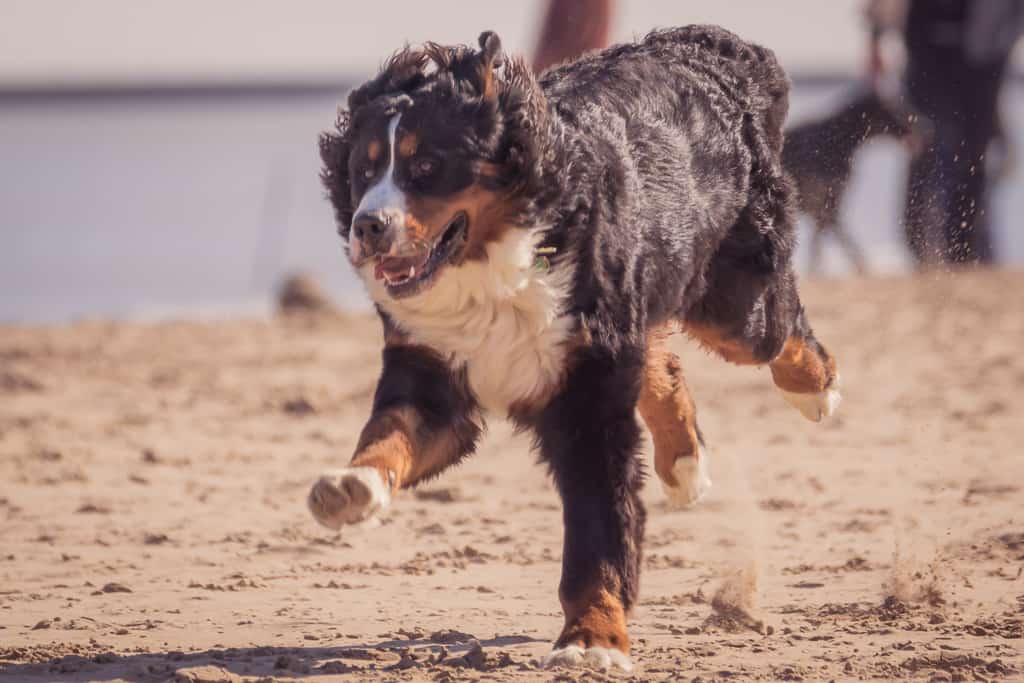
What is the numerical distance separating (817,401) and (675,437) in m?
0.75

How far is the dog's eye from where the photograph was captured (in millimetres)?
4996

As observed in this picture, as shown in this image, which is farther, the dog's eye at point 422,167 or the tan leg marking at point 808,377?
the tan leg marking at point 808,377

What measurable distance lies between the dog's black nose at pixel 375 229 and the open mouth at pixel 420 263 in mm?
91

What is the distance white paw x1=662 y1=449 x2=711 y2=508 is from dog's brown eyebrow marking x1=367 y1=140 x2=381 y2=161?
195cm

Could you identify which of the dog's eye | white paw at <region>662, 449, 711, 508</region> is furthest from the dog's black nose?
white paw at <region>662, 449, 711, 508</region>

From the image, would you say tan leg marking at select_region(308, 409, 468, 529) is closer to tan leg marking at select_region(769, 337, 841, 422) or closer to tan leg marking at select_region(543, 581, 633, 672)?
tan leg marking at select_region(543, 581, 633, 672)

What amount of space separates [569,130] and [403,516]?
2.18 metres

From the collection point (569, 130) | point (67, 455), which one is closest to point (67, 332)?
point (67, 455)

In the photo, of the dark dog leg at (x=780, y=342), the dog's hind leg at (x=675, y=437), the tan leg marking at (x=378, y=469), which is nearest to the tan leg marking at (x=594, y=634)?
the tan leg marking at (x=378, y=469)

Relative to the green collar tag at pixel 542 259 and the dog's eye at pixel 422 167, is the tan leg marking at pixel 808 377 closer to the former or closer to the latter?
the green collar tag at pixel 542 259

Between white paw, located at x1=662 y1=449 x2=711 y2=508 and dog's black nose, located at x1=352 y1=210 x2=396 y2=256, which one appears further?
white paw, located at x1=662 y1=449 x2=711 y2=508

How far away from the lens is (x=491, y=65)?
5.20m

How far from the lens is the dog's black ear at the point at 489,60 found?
5160 mm

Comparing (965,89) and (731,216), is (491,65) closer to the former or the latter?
(731,216)
